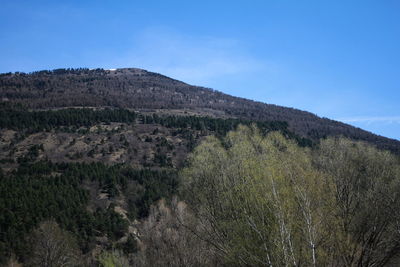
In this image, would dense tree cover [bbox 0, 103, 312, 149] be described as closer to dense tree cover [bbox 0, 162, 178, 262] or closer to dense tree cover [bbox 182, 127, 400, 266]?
dense tree cover [bbox 0, 162, 178, 262]

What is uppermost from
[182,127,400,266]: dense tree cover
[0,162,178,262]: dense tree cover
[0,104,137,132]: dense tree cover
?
[182,127,400,266]: dense tree cover

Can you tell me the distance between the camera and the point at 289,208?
15.3m

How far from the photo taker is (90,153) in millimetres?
112625

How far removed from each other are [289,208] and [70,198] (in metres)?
67.8

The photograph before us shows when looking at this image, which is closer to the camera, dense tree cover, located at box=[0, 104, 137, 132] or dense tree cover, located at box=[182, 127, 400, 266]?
dense tree cover, located at box=[182, 127, 400, 266]

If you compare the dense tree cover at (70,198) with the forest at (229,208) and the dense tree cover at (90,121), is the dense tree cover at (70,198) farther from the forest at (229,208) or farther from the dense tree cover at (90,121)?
the dense tree cover at (90,121)

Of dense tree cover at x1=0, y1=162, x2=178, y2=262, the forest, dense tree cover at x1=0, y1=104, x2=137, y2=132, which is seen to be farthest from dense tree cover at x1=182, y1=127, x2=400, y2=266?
dense tree cover at x1=0, y1=104, x2=137, y2=132

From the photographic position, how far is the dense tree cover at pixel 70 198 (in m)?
62.1

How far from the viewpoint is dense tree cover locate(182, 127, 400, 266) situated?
49.0ft

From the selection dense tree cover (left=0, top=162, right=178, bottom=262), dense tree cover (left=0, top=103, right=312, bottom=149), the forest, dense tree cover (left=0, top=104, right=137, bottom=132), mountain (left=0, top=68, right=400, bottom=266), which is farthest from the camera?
dense tree cover (left=0, top=103, right=312, bottom=149)

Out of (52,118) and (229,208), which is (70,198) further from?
(52,118)

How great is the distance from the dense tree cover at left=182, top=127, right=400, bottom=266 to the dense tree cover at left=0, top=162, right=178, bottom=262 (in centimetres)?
4020

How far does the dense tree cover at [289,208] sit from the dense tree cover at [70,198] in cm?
4020

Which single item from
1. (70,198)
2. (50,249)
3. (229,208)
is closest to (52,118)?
(70,198)
